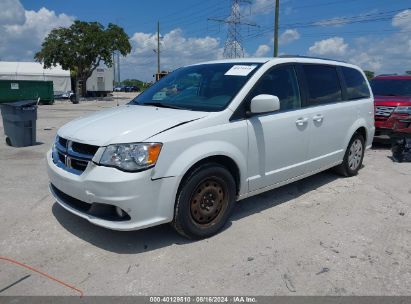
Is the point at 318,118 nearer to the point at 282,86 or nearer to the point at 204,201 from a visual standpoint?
the point at 282,86

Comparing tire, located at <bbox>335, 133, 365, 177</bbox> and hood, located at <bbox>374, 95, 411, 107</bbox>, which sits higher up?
hood, located at <bbox>374, 95, 411, 107</bbox>

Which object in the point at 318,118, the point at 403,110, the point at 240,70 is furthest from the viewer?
the point at 403,110

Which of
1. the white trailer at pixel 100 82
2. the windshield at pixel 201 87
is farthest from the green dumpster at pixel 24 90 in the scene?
the windshield at pixel 201 87

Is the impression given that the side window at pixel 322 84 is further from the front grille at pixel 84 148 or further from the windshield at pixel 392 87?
the windshield at pixel 392 87

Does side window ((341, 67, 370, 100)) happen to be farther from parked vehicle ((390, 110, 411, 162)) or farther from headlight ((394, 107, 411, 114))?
headlight ((394, 107, 411, 114))

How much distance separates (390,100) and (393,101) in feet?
0.34

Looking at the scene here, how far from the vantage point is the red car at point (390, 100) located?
843 centimetres

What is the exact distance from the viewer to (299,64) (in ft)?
16.4

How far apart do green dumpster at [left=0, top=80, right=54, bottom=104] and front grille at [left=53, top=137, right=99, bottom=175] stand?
26.0 m

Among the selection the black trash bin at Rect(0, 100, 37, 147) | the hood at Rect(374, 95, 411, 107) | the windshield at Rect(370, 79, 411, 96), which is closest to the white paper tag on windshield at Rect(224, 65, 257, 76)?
the hood at Rect(374, 95, 411, 107)

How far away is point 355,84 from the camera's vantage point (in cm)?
623

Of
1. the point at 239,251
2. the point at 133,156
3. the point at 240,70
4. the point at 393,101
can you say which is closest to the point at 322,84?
the point at 240,70

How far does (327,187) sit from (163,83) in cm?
293

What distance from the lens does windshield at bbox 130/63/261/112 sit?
13.7 ft
